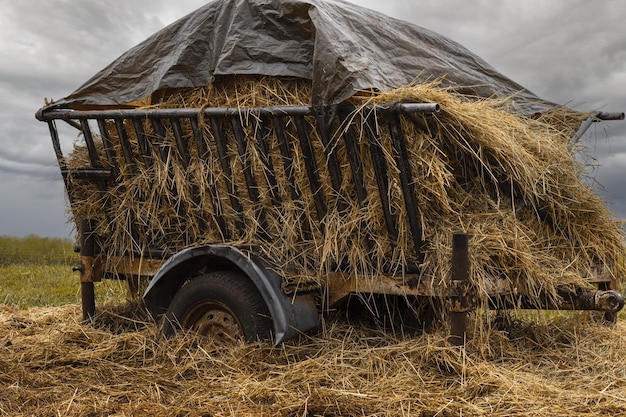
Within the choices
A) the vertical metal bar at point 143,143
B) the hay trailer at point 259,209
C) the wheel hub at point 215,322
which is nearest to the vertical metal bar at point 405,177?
the hay trailer at point 259,209

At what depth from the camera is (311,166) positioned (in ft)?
15.1

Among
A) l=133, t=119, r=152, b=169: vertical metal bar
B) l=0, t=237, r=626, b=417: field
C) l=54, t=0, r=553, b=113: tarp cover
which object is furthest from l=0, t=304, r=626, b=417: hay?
l=54, t=0, r=553, b=113: tarp cover

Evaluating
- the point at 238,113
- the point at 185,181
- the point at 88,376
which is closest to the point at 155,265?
the point at 185,181

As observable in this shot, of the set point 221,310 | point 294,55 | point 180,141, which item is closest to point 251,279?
point 221,310

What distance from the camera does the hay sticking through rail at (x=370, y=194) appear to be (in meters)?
4.29

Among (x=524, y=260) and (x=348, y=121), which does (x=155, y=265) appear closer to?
(x=348, y=121)

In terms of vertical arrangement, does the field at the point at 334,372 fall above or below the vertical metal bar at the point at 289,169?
below

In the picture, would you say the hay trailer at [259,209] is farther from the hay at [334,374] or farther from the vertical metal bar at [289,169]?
the hay at [334,374]

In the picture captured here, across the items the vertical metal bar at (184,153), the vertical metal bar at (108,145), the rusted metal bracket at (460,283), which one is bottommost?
the rusted metal bracket at (460,283)

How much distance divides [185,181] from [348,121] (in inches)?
55.7

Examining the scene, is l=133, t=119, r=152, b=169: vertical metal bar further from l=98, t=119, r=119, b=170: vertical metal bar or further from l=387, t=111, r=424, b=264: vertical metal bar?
l=387, t=111, r=424, b=264: vertical metal bar

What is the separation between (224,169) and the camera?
4973 mm

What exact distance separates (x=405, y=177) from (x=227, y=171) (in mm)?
1367

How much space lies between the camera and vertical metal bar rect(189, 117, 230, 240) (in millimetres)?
5012
